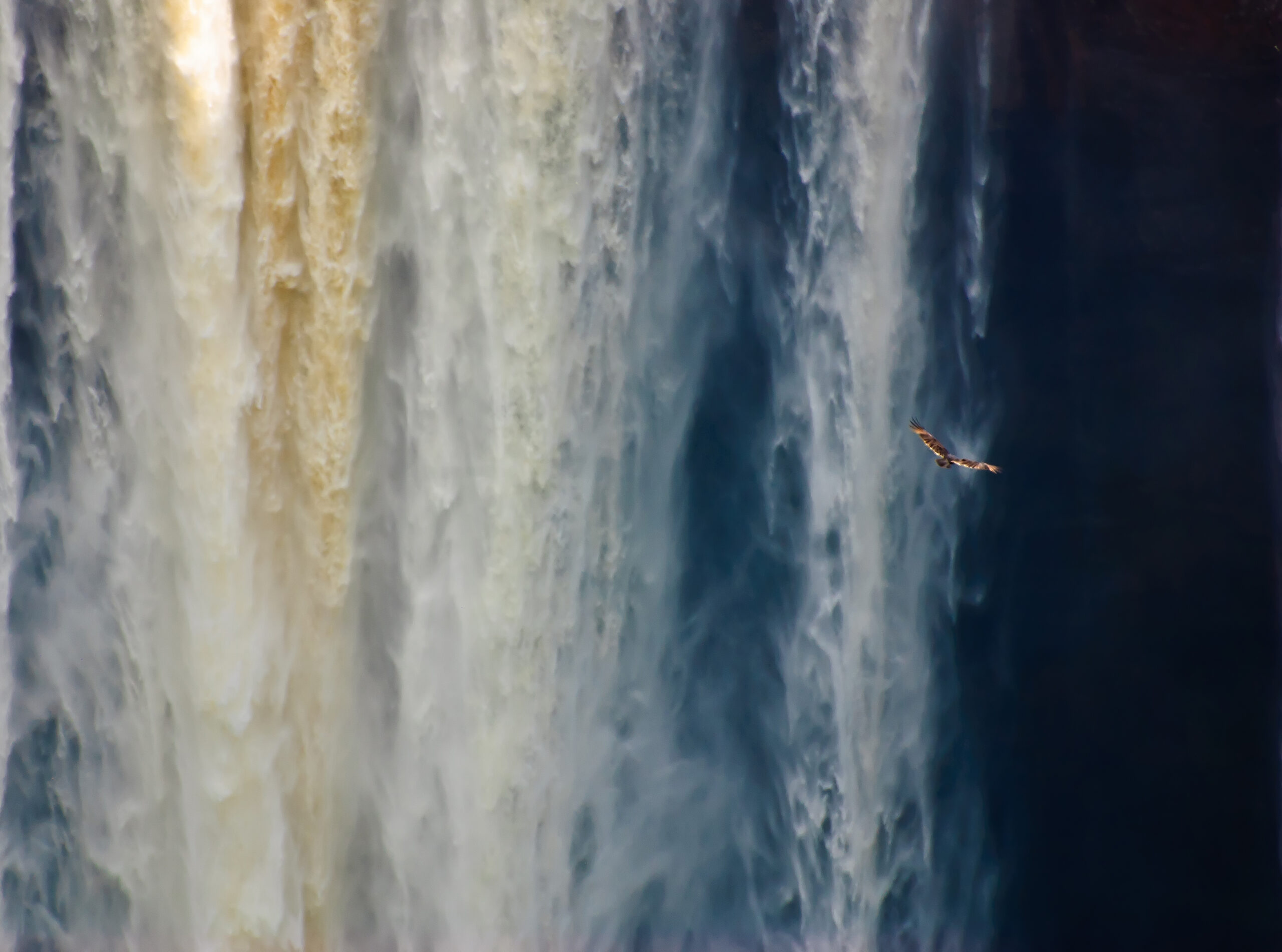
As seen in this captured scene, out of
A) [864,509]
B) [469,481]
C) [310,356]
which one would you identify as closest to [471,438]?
[469,481]

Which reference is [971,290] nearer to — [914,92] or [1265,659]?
[914,92]

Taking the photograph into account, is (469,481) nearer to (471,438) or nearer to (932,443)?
(471,438)

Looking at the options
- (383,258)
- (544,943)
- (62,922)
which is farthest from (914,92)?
(62,922)

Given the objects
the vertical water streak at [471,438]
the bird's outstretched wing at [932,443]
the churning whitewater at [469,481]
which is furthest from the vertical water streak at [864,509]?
the vertical water streak at [471,438]

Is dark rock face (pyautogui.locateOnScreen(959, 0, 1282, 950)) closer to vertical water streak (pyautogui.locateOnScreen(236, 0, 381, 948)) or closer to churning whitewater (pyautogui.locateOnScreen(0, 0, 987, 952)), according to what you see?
churning whitewater (pyautogui.locateOnScreen(0, 0, 987, 952))

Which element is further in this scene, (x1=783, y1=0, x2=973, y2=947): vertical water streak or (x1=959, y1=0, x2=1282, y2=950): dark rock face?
(x1=959, y1=0, x2=1282, y2=950): dark rock face

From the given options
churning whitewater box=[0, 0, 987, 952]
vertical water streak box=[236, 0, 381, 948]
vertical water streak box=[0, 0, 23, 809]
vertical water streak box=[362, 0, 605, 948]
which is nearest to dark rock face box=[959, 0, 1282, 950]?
churning whitewater box=[0, 0, 987, 952]

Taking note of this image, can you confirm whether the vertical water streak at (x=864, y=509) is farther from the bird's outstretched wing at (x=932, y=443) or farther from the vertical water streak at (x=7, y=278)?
the vertical water streak at (x=7, y=278)
